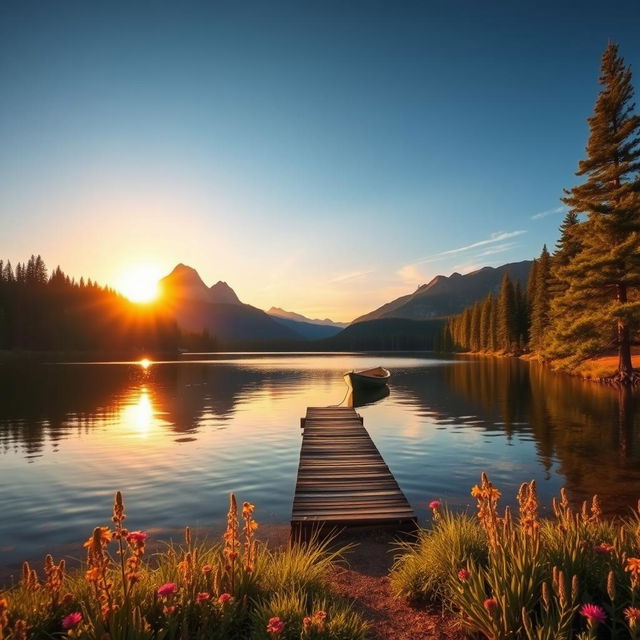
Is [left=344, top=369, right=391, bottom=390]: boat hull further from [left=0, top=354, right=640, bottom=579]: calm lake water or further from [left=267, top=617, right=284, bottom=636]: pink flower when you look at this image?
[left=267, top=617, right=284, bottom=636]: pink flower

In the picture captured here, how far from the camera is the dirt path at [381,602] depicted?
20.4 ft

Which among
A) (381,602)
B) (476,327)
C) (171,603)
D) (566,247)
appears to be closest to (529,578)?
(381,602)

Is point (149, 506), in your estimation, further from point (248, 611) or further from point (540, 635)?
point (540, 635)

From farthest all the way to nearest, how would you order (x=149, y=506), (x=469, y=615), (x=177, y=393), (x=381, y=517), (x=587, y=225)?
(x=177, y=393)
(x=587, y=225)
(x=149, y=506)
(x=381, y=517)
(x=469, y=615)

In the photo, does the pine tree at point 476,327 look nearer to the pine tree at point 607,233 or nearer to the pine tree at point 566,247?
the pine tree at point 566,247

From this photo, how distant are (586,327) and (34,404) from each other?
44.7m

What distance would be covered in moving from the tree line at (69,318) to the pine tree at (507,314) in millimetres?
119240

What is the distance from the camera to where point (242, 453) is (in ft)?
69.1

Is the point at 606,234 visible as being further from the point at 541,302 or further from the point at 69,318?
the point at 69,318

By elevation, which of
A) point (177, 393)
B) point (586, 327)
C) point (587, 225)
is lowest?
point (177, 393)

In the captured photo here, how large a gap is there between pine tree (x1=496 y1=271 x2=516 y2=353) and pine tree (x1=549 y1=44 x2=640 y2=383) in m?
64.6

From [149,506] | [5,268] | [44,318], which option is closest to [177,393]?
[149,506]

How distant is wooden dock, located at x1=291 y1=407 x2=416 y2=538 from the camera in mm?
10695

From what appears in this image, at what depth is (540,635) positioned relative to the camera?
4.59 m
